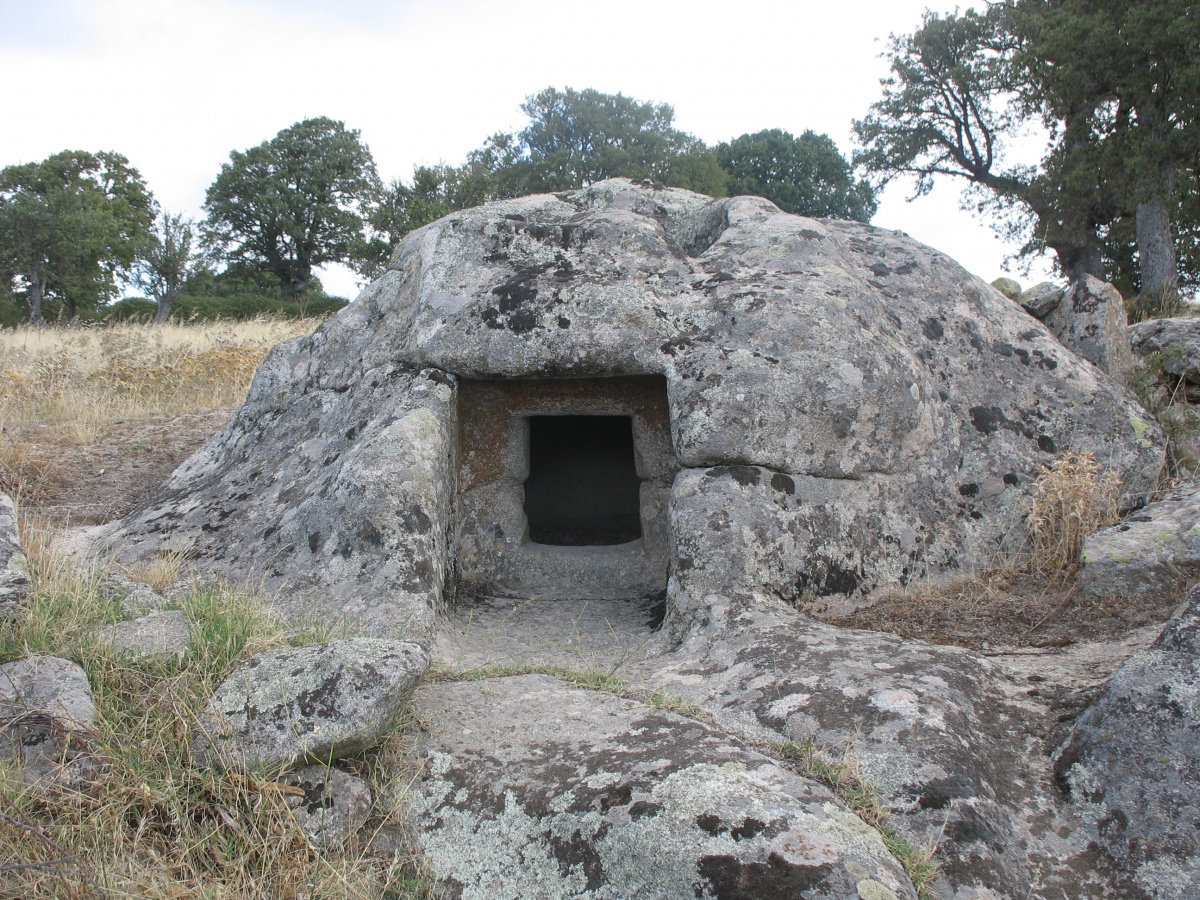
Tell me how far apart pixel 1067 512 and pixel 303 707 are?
3.71 m

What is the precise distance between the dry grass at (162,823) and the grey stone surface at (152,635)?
0.04 metres

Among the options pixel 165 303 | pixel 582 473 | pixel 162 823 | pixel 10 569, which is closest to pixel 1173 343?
pixel 582 473

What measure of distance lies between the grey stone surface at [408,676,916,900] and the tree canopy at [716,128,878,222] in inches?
1527

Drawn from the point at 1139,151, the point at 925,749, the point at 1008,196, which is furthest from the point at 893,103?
the point at 925,749

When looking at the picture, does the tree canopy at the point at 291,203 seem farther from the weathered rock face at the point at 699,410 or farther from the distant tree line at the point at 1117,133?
the weathered rock face at the point at 699,410

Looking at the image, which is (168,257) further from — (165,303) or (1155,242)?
(1155,242)

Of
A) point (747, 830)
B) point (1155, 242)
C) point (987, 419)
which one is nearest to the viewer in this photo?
point (747, 830)

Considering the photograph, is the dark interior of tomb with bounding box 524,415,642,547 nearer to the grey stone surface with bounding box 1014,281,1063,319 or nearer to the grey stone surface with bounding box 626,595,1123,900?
the grey stone surface with bounding box 626,595,1123,900

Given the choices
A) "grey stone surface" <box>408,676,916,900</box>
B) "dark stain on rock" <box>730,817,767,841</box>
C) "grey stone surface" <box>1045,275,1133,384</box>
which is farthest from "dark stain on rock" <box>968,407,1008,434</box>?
"dark stain on rock" <box>730,817,767,841</box>

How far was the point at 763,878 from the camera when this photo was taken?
6.77 ft

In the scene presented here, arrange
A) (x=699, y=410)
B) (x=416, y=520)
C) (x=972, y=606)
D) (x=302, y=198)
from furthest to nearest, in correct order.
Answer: (x=302, y=198) < (x=699, y=410) < (x=416, y=520) < (x=972, y=606)

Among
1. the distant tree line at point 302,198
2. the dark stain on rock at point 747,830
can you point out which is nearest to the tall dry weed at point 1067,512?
the dark stain on rock at point 747,830

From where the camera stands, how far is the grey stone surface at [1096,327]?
19.4 feet

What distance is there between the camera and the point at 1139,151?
14.9 m
